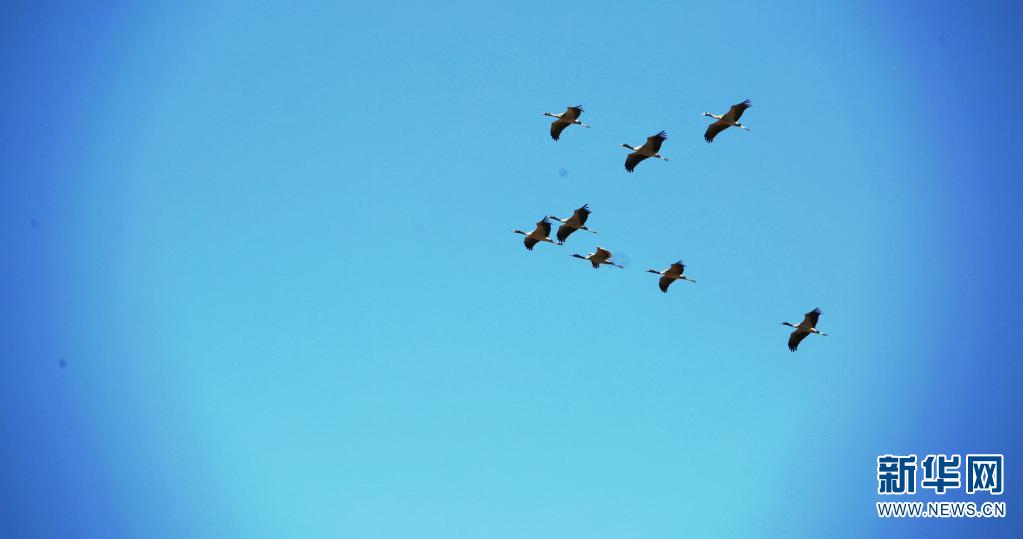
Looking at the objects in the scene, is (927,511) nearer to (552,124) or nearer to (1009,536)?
(552,124)

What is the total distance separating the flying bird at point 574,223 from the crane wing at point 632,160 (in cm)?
396

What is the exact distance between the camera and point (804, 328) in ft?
244

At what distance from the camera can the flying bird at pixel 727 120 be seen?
232ft

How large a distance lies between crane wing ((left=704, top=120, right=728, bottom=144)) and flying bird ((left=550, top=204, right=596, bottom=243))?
25.1 ft

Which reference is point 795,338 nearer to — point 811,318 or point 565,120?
point 811,318

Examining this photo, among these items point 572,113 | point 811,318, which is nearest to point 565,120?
point 572,113

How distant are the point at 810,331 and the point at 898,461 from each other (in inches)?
938

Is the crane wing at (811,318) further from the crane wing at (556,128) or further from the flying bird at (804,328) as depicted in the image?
the crane wing at (556,128)

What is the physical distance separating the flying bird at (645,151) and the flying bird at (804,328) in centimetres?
1155

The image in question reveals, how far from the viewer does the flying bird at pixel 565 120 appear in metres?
74.6

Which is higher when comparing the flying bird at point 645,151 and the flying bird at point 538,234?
the flying bird at point 645,151

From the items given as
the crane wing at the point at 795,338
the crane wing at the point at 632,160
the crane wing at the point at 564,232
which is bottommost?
the crane wing at the point at 795,338

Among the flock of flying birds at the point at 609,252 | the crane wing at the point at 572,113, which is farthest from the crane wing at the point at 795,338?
the crane wing at the point at 572,113

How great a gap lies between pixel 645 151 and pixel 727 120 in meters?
4.69
